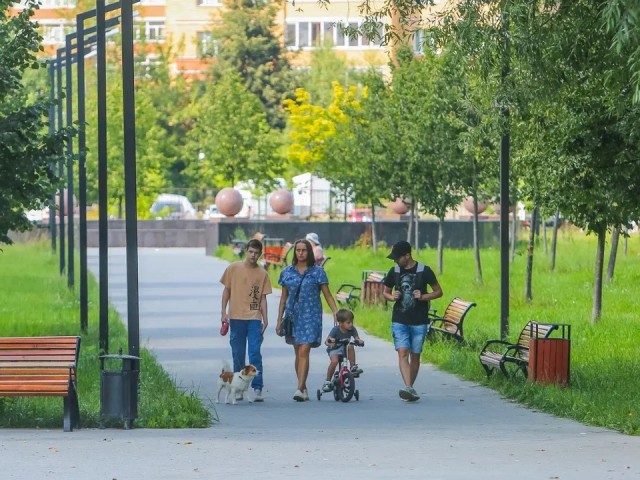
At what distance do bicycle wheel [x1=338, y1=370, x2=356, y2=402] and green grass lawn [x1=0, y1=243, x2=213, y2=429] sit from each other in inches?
63.1

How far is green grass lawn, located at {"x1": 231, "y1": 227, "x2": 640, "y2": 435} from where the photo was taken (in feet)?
53.0

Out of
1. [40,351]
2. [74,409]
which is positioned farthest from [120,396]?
[40,351]

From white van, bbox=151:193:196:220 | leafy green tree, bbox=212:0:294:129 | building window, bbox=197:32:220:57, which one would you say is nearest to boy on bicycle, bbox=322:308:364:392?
white van, bbox=151:193:196:220

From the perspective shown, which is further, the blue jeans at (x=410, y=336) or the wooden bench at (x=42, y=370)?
the blue jeans at (x=410, y=336)

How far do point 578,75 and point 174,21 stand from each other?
9787cm

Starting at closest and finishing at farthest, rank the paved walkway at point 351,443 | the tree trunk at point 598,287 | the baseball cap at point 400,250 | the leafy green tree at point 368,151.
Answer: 1. the paved walkway at point 351,443
2. the baseball cap at point 400,250
3. the tree trunk at point 598,287
4. the leafy green tree at point 368,151

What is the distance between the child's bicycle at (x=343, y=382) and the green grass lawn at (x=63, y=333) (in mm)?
1554

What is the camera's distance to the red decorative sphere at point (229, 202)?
64062mm

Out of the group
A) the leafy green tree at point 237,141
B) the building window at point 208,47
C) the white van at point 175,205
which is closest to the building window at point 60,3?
the building window at point 208,47

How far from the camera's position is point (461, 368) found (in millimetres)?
19891

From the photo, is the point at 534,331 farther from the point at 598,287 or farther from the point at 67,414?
the point at 598,287

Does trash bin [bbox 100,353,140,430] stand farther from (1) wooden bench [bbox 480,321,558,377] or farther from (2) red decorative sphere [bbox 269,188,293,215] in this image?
(2) red decorative sphere [bbox 269,188,293,215]

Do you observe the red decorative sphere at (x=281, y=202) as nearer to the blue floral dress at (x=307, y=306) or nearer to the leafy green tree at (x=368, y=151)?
the leafy green tree at (x=368, y=151)

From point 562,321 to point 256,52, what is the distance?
238 ft
